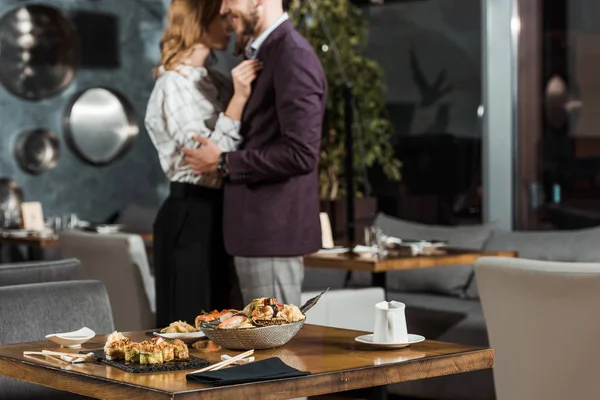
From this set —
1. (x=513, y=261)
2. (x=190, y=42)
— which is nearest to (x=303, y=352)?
(x=513, y=261)

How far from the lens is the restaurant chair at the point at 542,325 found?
10.5 feet

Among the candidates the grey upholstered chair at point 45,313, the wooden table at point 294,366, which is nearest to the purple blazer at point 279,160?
the grey upholstered chair at point 45,313

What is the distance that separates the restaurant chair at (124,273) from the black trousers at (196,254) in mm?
1292

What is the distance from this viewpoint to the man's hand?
3385 millimetres

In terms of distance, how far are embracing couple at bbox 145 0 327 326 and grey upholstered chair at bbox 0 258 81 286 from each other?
34 cm

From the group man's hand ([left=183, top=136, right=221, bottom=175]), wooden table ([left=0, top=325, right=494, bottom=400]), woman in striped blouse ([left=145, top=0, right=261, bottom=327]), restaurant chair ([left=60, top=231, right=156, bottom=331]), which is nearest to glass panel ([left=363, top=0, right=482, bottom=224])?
restaurant chair ([left=60, top=231, right=156, bottom=331])

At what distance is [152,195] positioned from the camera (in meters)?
9.34

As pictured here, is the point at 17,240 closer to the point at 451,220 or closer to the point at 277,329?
the point at 451,220

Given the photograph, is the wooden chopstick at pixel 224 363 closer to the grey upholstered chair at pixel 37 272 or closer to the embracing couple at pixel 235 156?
the embracing couple at pixel 235 156

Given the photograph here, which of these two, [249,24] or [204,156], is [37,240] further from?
[249,24]

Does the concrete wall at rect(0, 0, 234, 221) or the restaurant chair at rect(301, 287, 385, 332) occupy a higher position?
the concrete wall at rect(0, 0, 234, 221)

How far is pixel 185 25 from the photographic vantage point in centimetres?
363

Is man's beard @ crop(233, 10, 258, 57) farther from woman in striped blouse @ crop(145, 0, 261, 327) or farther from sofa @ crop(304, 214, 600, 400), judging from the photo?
sofa @ crop(304, 214, 600, 400)

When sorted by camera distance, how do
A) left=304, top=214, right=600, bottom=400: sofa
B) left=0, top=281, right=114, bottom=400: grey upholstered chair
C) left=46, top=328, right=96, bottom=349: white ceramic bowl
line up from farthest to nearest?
left=304, top=214, right=600, bottom=400: sofa
left=0, top=281, right=114, bottom=400: grey upholstered chair
left=46, top=328, right=96, bottom=349: white ceramic bowl
